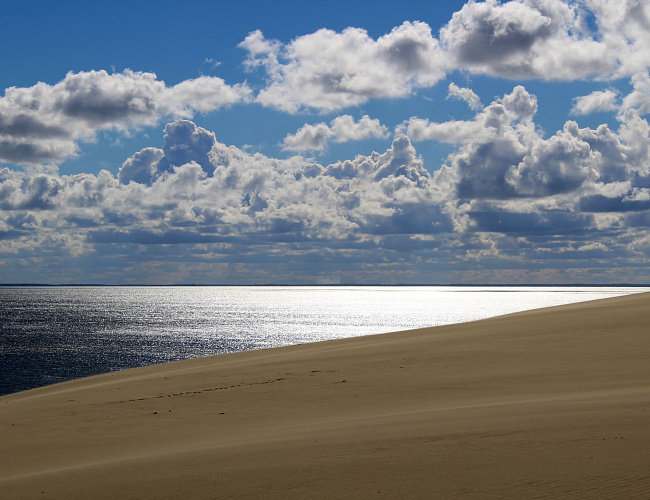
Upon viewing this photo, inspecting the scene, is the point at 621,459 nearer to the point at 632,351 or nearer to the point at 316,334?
the point at 632,351

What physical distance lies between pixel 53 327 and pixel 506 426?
107 metres

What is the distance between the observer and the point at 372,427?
1259 centimetres

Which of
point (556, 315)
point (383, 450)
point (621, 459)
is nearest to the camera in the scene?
point (621, 459)

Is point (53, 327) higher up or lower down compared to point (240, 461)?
lower down

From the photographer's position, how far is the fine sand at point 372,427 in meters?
8.71

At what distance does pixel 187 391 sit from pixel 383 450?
12808mm

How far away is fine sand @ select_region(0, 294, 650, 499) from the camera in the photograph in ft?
28.6

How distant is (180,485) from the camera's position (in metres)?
9.28

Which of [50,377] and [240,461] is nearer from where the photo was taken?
[240,461]

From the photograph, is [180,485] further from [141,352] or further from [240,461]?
[141,352]

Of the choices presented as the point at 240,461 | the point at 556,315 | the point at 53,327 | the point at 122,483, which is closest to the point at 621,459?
the point at 240,461

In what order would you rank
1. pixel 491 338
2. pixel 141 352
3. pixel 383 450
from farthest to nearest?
pixel 141 352, pixel 491 338, pixel 383 450

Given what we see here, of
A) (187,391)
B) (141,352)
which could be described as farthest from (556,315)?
(141,352)

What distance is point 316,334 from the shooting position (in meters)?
97.4
